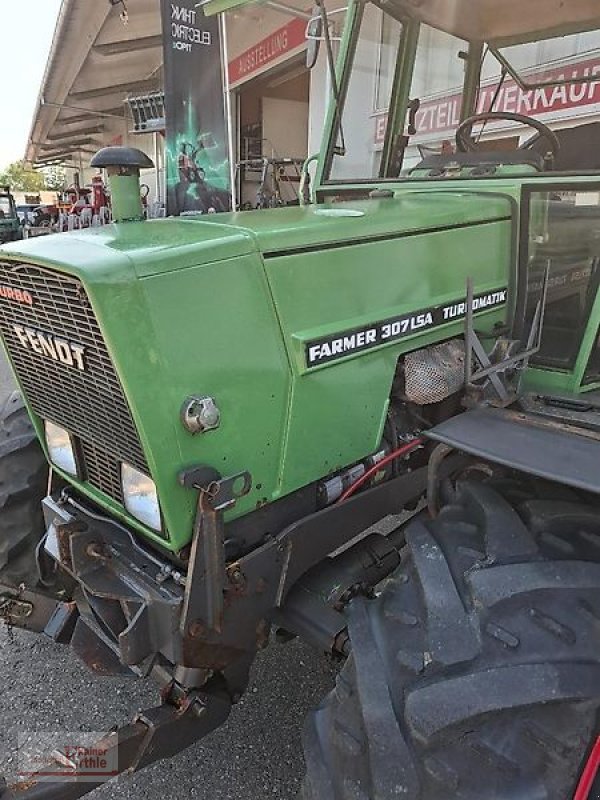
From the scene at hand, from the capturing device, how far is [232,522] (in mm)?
1747

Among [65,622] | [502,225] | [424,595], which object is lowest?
[65,622]

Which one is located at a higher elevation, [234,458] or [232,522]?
[234,458]

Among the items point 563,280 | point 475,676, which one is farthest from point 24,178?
point 475,676

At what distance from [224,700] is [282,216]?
146 centimetres

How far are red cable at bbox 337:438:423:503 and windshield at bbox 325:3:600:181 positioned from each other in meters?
1.31

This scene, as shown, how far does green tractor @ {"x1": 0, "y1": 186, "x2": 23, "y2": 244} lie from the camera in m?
19.8

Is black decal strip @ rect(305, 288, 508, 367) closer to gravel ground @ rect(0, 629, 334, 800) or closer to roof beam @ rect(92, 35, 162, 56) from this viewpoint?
gravel ground @ rect(0, 629, 334, 800)

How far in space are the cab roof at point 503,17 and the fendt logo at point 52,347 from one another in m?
1.90

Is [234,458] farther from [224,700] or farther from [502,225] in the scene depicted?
[502,225]

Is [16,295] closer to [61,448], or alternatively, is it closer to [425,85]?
[61,448]

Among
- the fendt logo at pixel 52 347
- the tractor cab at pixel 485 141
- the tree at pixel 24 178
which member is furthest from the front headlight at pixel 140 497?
the tree at pixel 24 178

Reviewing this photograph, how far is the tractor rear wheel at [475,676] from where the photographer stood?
1.30 m

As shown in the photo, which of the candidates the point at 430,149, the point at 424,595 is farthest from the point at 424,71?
the point at 424,595

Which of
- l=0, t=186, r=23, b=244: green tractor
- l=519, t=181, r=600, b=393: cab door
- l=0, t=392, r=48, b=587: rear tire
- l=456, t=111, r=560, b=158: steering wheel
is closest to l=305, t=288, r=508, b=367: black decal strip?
l=519, t=181, r=600, b=393: cab door
